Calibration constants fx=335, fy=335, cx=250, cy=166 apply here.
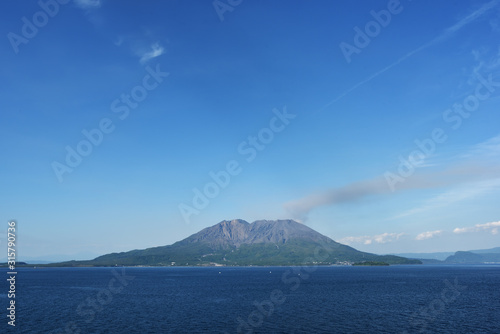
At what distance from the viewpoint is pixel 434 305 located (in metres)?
105

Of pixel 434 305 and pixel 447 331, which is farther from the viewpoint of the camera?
pixel 434 305

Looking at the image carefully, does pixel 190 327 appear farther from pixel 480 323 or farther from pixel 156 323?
pixel 480 323

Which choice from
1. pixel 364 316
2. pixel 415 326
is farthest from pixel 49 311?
pixel 415 326

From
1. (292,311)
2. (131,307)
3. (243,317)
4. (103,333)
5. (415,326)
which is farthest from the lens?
(131,307)

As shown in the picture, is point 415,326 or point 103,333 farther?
point 415,326

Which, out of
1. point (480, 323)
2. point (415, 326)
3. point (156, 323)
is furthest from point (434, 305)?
point (156, 323)

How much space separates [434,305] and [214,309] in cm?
6878

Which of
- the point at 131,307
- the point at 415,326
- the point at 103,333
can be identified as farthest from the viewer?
the point at 131,307

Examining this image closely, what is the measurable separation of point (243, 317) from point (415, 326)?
40.5 m

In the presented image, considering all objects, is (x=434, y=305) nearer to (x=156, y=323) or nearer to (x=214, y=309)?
(x=214, y=309)

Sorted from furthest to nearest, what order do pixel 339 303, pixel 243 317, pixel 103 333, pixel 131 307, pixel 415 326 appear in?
pixel 339 303, pixel 131 307, pixel 243 317, pixel 415 326, pixel 103 333

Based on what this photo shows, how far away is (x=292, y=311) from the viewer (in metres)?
93.8

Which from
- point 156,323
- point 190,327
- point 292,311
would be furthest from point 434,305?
point 156,323

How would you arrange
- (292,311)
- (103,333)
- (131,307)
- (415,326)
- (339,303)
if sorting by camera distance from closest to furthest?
(103,333), (415,326), (292,311), (131,307), (339,303)
